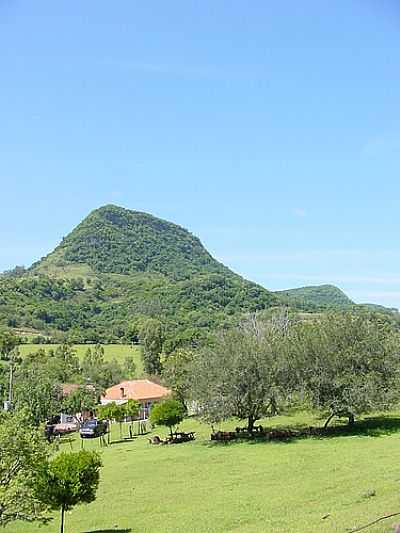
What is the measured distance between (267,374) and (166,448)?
27.1 feet

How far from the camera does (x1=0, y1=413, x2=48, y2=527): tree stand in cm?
1830

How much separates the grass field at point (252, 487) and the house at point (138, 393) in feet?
108

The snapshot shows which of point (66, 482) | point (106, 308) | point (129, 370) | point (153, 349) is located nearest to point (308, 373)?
point (66, 482)

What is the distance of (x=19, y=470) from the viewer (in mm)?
18828

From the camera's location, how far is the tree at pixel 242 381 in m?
40.3

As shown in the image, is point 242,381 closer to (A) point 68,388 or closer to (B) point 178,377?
(B) point 178,377

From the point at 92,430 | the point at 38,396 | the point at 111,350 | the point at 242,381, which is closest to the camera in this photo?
the point at 242,381

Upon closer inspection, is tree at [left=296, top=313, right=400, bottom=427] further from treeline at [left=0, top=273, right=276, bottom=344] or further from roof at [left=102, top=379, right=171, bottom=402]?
treeline at [left=0, top=273, right=276, bottom=344]

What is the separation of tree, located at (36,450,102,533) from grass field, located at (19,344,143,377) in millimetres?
79946

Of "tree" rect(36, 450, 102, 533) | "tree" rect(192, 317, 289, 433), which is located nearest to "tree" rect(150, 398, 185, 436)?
"tree" rect(192, 317, 289, 433)

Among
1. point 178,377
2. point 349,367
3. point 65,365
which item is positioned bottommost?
point 178,377

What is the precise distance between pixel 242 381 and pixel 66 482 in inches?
867

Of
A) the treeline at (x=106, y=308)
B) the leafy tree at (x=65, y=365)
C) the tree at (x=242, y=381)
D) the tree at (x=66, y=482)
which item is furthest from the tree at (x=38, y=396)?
→ the treeline at (x=106, y=308)

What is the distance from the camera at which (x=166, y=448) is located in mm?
39719
